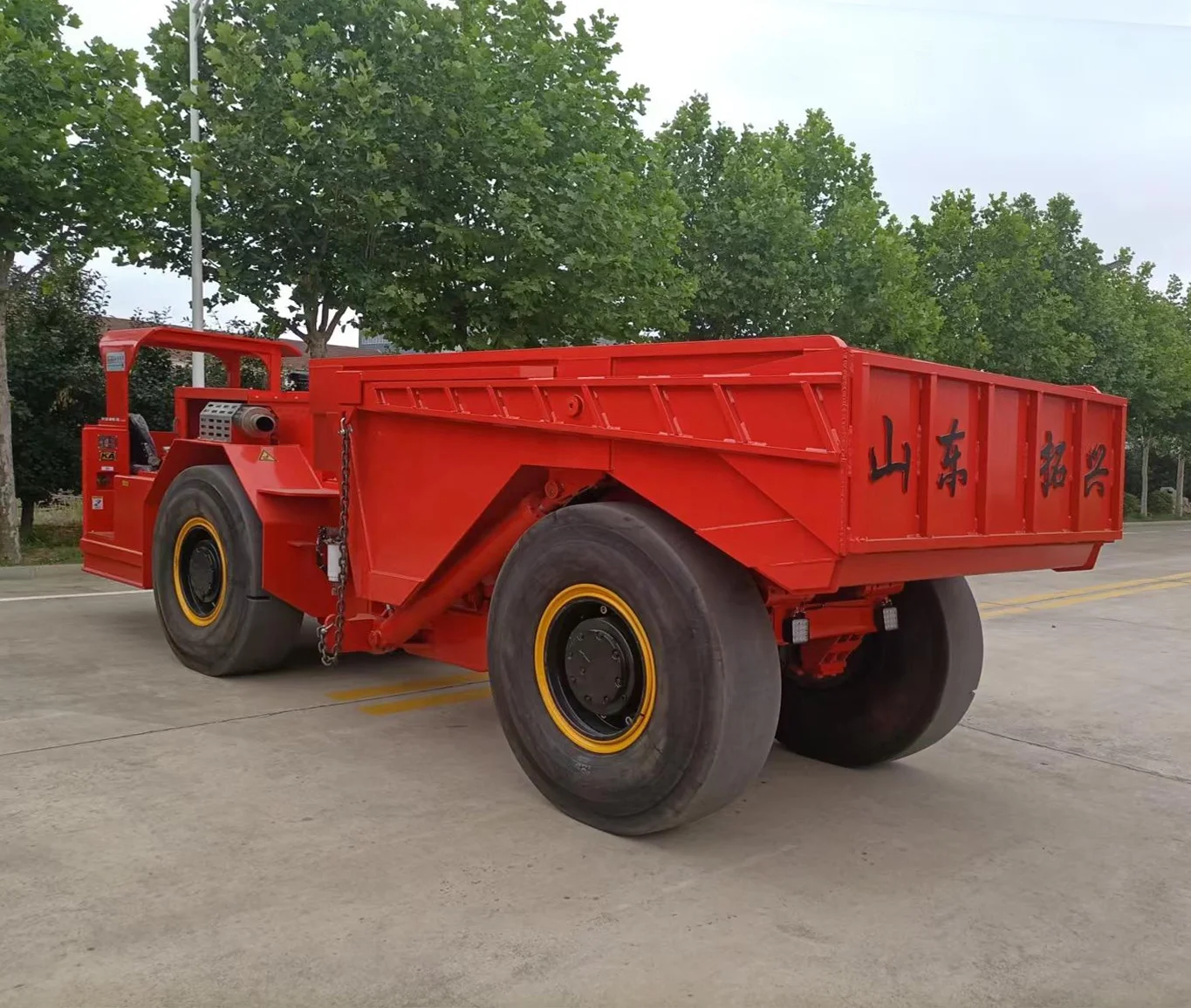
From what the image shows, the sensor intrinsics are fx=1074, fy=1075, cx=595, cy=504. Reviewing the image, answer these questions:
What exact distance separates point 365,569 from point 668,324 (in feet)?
36.8

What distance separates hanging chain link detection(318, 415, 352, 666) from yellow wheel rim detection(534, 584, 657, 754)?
1651 mm

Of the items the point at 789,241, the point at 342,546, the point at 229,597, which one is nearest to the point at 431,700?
the point at 342,546

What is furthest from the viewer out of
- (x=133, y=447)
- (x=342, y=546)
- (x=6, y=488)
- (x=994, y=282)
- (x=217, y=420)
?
(x=994, y=282)

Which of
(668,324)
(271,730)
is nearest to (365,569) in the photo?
(271,730)

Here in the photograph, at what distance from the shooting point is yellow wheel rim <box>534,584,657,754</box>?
3994 millimetres

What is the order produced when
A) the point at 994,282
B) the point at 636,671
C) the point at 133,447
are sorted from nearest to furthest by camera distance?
the point at 636,671
the point at 133,447
the point at 994,282

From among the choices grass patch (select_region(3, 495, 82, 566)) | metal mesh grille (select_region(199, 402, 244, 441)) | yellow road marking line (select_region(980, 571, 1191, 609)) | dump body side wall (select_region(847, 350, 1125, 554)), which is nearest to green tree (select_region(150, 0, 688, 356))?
grass patch (select_region(3, 495, 82, 566))

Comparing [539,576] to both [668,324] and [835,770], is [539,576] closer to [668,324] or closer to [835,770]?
[835,770]

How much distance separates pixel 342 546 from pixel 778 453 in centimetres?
279

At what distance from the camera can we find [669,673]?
3.85 m

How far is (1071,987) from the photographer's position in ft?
10.2

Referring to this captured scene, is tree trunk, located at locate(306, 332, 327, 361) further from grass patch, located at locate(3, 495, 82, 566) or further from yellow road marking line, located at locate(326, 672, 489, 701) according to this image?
yellow road marking line, located at locate(326, 672, 489, 701)

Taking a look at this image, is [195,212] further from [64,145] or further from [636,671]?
[636,671]

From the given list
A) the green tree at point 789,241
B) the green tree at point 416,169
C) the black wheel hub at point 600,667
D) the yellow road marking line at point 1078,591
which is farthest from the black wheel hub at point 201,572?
the green tree at point 789,241
